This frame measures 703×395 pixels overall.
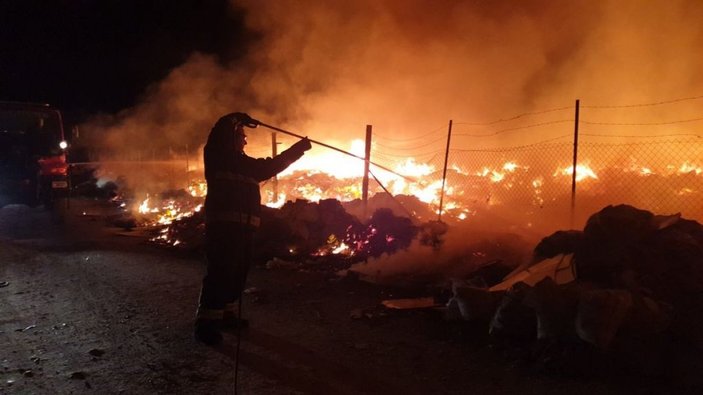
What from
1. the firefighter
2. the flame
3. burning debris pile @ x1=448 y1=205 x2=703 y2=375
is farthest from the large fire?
the firefighter

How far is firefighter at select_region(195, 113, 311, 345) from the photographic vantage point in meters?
4.26

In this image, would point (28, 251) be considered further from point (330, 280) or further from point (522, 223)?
point (522, 223)

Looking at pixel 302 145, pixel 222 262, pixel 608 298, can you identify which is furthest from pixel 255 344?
pixel 608 298

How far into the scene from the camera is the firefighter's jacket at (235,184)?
4285 mm

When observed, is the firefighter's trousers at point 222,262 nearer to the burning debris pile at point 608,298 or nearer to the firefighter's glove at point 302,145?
the firefighter's glove at point 302,145

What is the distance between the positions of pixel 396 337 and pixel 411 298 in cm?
104

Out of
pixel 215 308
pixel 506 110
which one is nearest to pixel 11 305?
pixel 215 308

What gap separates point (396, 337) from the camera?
427cm

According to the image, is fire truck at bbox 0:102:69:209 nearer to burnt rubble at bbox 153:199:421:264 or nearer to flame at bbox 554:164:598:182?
burnt rubble at bbox 153:199:421:264

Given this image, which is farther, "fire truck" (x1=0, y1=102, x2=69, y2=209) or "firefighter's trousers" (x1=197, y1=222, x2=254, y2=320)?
"fire truck" (x1=0, y1=102, x2=69, y2=209)

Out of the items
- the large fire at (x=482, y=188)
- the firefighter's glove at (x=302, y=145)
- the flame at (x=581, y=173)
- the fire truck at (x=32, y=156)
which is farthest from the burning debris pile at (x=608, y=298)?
the fire truck at (x=32, y=156)

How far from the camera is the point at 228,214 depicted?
427 cm

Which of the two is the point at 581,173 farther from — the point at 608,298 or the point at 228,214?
the point at 228,214

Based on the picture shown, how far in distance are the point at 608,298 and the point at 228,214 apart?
2.86 m
